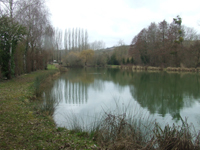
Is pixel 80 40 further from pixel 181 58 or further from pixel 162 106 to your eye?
pixel 162 106

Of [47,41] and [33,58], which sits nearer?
[33,58]

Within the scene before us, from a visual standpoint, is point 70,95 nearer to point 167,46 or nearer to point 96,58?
point 167,46

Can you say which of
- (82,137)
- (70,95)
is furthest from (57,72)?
(82,137)

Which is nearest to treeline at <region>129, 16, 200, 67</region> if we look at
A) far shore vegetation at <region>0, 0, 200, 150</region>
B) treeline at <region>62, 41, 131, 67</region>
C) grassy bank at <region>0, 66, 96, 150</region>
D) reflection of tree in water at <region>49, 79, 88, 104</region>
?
far shore vegetation at <region>0, 0, 200, 150</region>

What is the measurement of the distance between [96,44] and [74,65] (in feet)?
80.4

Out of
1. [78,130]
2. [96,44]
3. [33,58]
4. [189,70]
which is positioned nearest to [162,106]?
[78,130]

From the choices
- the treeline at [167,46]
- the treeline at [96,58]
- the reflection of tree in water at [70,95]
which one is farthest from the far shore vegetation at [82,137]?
the treeline at [96,58]

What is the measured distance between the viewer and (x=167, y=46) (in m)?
31.0

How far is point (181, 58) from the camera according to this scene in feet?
99.0

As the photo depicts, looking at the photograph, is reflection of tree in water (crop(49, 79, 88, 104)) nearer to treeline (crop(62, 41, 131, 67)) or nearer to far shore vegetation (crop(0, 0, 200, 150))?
far shore vegetation (crop(0, 0, 200, 150))

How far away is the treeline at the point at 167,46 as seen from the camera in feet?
96.0

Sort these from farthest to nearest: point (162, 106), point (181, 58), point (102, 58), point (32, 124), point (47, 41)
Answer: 1. point (102, 58)
2. point (181, 58)
3. point (47, 41)
4. point (162, 106)
5. point (32, 124)

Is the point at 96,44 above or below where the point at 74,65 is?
above

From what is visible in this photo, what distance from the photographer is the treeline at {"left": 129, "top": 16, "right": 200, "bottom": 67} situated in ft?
96.0
